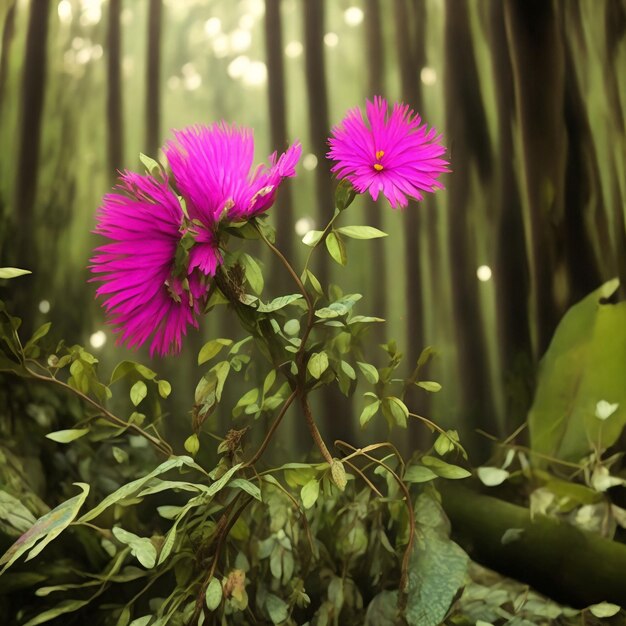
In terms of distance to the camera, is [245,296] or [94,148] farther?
[94,148]

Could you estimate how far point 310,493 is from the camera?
667 millimetres

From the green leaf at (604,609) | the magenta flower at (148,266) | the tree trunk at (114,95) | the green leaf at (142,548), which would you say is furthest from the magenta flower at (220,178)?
the green leaf at (604,609)

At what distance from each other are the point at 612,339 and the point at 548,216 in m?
0.18

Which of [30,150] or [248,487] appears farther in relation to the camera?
[30,150]

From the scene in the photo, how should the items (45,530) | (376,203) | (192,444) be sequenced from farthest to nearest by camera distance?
1. (376,203)
2. (192,444)
3. (45,530)

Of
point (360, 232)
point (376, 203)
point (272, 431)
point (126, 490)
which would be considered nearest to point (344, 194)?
point (360, 232)

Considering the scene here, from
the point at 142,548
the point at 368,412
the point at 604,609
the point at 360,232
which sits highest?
the point at 360,232

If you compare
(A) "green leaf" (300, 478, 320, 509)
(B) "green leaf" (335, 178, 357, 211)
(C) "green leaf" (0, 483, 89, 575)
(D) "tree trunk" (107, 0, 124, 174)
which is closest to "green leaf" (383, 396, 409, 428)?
(A) "green leaf" (300, 478, 320, 509)

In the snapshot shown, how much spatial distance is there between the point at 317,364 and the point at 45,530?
316 mm

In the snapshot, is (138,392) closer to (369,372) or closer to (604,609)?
(369,372)

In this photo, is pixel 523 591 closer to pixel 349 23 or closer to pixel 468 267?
pixel 468 267

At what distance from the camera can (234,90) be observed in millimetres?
840

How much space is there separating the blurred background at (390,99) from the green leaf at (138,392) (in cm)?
5

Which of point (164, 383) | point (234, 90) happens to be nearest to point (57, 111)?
point (234, 90)
